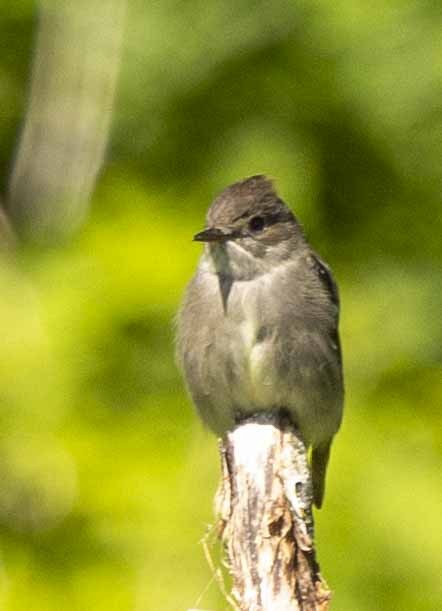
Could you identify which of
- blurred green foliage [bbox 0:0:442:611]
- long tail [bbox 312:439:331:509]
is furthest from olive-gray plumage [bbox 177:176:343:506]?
blurred green foliage [bbox 0:0:442:611]

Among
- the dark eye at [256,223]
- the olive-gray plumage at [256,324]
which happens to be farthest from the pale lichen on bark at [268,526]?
the dark eye at [256,223]

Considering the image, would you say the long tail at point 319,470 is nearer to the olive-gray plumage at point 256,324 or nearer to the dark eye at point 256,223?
the olive-gray plumage at point 256,324

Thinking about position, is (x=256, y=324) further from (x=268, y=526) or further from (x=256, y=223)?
(x=268, y=526)

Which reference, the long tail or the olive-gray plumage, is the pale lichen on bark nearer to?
the olive-gray plumage

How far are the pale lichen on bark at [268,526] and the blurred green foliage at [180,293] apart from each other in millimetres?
1231

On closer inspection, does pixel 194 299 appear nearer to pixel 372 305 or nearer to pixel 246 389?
→ pixel 246 389

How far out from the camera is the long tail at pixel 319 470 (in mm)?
7404

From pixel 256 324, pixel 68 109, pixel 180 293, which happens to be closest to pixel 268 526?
pixel 256 324

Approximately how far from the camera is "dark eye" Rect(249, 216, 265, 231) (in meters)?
7.02

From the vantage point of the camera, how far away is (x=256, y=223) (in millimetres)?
7043

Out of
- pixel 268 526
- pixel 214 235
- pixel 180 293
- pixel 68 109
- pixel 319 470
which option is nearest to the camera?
pixel 268 526

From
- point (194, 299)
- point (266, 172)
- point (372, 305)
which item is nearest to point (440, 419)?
point (372, 305)

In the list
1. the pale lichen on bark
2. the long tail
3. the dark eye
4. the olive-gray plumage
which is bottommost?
the pale lichen on bark

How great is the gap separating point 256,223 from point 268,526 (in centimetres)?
155
